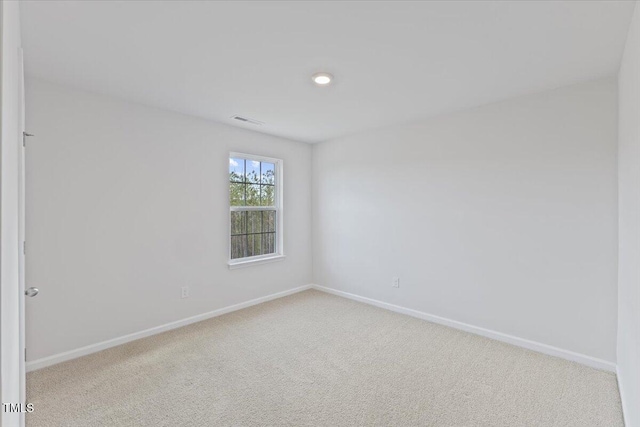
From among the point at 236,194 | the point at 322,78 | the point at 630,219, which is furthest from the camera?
the point at 236,194

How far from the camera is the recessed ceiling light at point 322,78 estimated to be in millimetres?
2385

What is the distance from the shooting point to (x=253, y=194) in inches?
166

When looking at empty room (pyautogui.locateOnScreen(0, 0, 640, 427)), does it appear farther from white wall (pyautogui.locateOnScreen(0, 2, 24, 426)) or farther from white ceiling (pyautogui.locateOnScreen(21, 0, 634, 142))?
white wall (pyautogui.locateOnScreen(0, 2, 24, 426))

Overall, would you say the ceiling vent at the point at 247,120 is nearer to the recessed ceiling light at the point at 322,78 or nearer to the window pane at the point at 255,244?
the recessed ceiling light at the point at 322,78

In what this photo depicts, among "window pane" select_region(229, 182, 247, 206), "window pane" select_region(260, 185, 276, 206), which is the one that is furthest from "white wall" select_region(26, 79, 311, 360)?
"window pane" select_region(260, 185, 276, 206)

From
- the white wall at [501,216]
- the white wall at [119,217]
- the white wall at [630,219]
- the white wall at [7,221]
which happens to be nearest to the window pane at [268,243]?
the white wall at [119,217]

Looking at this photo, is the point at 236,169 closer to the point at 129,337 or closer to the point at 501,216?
the point at 129,337

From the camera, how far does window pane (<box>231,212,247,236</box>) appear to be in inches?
156

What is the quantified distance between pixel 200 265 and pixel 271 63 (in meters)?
2.40

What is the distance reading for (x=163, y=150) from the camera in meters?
3.22

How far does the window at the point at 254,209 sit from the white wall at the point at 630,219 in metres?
3.55

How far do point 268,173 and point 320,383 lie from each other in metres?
2.92

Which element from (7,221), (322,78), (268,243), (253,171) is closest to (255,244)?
(268,243)

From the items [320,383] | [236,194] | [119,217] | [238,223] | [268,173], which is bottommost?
[320,383]
